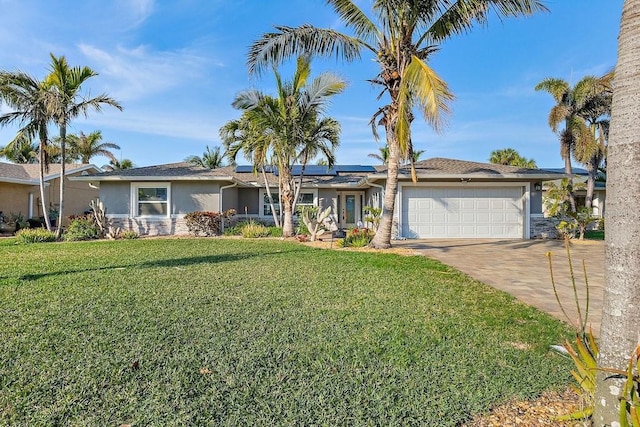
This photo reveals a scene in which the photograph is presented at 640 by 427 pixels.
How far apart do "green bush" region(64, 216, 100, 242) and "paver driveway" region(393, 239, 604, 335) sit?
43.8 feet

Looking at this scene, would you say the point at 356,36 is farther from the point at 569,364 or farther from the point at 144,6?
the point at 569,364

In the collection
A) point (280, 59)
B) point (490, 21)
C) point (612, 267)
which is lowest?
point (612, 267)

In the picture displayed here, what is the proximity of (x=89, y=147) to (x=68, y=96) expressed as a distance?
1862cm

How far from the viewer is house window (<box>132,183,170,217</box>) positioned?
17.1 meters

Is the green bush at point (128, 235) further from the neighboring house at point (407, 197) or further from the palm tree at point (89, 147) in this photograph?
the palm tree at point (89, 147)

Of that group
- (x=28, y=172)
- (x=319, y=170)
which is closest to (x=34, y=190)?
(x=28, y=172)

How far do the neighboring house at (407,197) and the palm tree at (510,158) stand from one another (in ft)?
55.3

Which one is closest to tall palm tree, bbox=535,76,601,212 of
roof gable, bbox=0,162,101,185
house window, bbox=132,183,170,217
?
house window, bbox=132,183,170,217

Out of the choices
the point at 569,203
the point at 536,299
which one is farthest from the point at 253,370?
the point at 569,203

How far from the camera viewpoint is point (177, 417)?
2535 millimetres

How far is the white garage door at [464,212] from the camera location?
610 inches

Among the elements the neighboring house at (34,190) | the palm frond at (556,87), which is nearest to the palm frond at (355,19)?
the palm frond at (556,87)

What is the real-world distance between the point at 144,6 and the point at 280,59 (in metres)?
4.19

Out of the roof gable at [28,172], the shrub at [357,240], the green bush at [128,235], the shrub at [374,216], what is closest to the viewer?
the shrub at [357,240]
